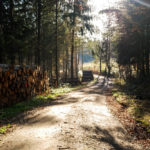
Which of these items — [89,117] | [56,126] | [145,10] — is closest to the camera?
[56,126]

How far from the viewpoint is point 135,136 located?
5.39 metres

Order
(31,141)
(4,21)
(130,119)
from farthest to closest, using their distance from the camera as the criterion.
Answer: (4,21) → (130,119) → (31,141)

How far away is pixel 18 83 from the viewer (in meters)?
9.94

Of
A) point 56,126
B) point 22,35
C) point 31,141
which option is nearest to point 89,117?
point 56,126

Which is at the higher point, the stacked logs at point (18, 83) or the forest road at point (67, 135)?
the stacked logs at point (18, 83)

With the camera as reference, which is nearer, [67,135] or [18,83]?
[67,135]

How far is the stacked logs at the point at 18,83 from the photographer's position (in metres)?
8.73

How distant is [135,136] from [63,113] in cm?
300

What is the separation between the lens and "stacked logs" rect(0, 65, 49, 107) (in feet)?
28.6

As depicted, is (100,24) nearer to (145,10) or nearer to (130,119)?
(145,10)

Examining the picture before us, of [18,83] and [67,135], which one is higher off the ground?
[18,83]

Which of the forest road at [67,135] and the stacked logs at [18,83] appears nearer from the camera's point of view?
the forest road at [67,135]

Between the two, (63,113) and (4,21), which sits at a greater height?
(4,21)

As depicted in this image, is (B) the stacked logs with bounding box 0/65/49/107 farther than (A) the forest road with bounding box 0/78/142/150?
Yes
